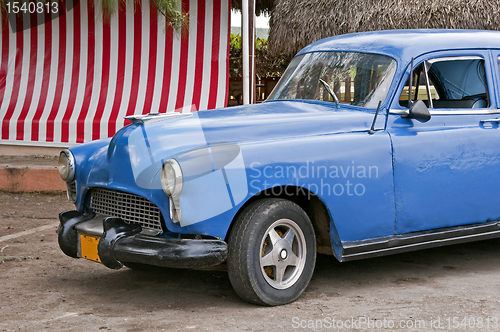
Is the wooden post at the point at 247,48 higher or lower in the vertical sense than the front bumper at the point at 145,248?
higher

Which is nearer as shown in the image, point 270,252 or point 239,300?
point 270,252

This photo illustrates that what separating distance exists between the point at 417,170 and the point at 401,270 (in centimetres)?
99

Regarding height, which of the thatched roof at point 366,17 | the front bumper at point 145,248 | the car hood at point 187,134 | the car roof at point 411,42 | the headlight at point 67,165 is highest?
the thatched roof at point 366,17

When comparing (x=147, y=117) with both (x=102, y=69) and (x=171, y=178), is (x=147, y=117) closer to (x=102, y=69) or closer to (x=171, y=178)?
(x=171, y=178)

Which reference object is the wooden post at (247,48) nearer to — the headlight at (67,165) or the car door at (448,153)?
the car door at (448,153)

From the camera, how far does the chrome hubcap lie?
4066 millimetres

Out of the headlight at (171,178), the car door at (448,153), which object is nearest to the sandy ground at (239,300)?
the car door at (448,153)

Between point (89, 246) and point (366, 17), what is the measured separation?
697cm

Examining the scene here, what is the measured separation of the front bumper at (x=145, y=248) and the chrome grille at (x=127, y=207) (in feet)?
0.27

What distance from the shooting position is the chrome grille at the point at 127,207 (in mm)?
4064

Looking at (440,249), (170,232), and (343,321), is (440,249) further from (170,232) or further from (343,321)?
(170,232)

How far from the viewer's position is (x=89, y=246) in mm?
4258

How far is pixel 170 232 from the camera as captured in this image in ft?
13.1

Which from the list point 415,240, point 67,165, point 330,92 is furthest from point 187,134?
point 415,240
